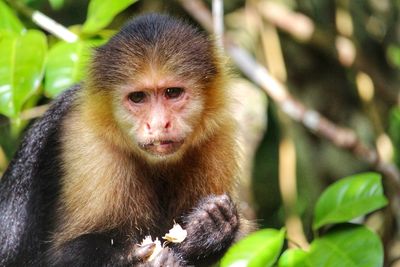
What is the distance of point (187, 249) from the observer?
3432 millimetres

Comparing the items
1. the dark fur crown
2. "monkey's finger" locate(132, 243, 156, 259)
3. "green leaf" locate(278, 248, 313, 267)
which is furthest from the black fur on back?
"green leaf" locate(278, 248, 313, 267)

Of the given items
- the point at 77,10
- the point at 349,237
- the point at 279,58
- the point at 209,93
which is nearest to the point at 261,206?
the point at 279,58

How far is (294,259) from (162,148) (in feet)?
2.37

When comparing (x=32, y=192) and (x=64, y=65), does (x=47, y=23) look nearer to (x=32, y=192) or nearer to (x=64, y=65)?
(x=64, y=65)

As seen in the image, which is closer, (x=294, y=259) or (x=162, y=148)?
(x=294, y=259)

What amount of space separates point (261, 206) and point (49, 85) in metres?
2.86

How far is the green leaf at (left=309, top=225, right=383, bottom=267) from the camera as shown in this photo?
2.97 meters

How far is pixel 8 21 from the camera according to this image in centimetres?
364

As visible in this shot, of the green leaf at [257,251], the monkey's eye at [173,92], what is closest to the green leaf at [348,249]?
the green leaf at [257,251]

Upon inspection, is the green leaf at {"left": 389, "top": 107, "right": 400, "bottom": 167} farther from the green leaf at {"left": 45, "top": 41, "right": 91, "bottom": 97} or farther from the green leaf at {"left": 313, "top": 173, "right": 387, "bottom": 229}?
the green leaf at {"left": 45, "top": 41, "right": 91, "bottom": 97}

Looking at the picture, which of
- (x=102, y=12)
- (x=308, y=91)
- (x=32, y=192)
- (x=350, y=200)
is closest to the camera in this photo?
(x=350, y=200)

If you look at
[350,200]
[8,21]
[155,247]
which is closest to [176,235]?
[155,247]

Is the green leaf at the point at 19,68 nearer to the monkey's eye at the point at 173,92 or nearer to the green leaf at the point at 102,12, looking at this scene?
the green leaf at the point at 102,12

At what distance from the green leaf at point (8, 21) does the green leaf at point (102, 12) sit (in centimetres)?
31
